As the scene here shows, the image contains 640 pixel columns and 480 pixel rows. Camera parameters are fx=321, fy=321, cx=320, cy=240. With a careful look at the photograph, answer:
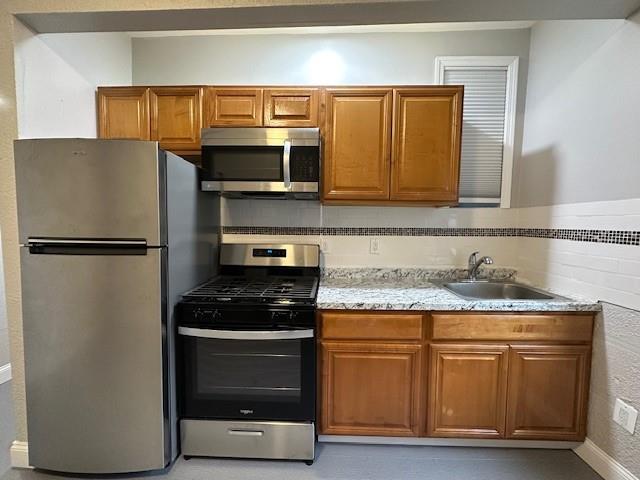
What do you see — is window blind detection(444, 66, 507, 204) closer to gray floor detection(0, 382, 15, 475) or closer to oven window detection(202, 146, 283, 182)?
oven window detection(202, 146, 283, 182)

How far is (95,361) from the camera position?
162 centimetres

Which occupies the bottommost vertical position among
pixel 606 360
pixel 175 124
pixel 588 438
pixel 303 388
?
pixel 588 438

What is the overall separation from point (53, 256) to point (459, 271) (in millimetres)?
2575

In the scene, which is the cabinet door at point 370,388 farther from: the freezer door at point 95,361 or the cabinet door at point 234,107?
the cabinet door at point 234,107

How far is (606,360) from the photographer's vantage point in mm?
1723

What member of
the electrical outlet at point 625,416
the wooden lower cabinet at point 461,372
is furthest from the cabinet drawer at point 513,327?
the electrical outlet at point 625,416

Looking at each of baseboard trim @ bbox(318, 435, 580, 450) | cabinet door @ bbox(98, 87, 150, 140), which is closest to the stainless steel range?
baseboard trim @ bbox(318, 435, 580, 450)

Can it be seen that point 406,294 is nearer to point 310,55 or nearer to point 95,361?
point 95,361

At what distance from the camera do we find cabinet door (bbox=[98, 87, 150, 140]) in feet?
7.25

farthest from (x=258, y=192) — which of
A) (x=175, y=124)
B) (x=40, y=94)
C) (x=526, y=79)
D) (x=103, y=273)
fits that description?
(x=526, y=79)

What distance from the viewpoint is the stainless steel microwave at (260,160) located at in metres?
2.03

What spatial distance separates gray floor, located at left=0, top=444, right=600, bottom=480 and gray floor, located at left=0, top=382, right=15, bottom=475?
0.42 feet

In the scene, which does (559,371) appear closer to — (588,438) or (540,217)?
(588,438)

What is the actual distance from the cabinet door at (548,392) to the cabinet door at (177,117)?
2440 mm
